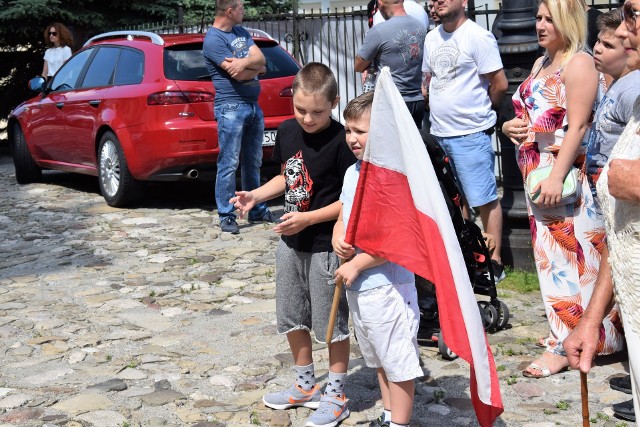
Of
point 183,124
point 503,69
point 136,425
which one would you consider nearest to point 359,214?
point 136,425

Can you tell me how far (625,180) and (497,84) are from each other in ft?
14.2

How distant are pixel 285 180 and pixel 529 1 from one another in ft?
10.1

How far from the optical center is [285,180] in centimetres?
491

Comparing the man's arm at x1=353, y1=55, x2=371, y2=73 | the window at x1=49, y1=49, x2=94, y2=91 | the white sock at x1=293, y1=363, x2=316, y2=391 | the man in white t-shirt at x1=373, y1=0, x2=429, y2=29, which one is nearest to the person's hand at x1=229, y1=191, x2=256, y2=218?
the white sock at x1=293, y1=363, x2=316, y2=391

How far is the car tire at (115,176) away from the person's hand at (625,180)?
8.13m

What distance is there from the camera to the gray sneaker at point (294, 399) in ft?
16.5

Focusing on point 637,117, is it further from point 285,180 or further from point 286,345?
point 286,345

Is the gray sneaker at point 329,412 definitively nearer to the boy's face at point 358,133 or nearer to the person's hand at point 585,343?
the boy's face at point 358,133

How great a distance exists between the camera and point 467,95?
6957 mm

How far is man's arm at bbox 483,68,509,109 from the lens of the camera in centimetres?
693

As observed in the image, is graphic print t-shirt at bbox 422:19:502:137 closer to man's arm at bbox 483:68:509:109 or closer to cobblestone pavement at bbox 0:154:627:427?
man's arm at bbox 483:68:509:109

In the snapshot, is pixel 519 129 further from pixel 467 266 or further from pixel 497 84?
pixel 497 84

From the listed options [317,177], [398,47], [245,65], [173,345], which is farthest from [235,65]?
[317,177]

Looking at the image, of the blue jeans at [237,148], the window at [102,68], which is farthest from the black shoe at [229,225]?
the window at [102,68]
